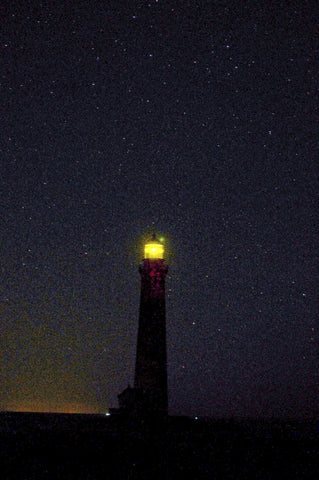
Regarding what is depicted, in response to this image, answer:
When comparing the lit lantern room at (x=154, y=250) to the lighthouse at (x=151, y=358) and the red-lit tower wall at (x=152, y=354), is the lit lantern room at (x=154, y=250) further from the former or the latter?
the red-lit tower wall at (x=152, y=354)

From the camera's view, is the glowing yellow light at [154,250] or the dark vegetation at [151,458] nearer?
the dark vegetation at [151,458]

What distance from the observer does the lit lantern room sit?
31.9 m

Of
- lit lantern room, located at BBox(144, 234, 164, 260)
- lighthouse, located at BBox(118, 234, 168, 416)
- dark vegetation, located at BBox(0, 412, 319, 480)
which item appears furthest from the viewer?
lit lantern room, located at BBox(144, 234, 164, 260)

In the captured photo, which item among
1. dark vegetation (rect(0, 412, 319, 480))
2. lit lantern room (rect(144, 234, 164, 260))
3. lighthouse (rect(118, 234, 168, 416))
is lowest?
dark vegetation (rect(0, 412, 319, 480))

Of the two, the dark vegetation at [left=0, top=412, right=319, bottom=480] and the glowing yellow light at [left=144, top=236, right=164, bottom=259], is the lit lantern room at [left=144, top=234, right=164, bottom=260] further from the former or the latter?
the dark vegetation at [left=0, top=412, right=319, bottom=480]

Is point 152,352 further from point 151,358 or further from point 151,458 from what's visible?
point 151,458

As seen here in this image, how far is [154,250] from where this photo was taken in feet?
106

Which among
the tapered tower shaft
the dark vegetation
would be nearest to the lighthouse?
the tapered tower shaft

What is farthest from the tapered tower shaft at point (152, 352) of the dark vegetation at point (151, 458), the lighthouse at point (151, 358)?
the dark vegetation at point (151, 458)

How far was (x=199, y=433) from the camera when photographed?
39406 mm

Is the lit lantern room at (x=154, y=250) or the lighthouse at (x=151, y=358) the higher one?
the lit lantern room at (x=154, y=250)

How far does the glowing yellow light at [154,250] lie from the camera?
1259 inches

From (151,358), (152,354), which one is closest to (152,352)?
(152,354)

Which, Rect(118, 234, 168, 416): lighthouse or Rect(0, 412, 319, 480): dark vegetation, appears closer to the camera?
Rect(0, 412, 319, 480): dark vegetation
